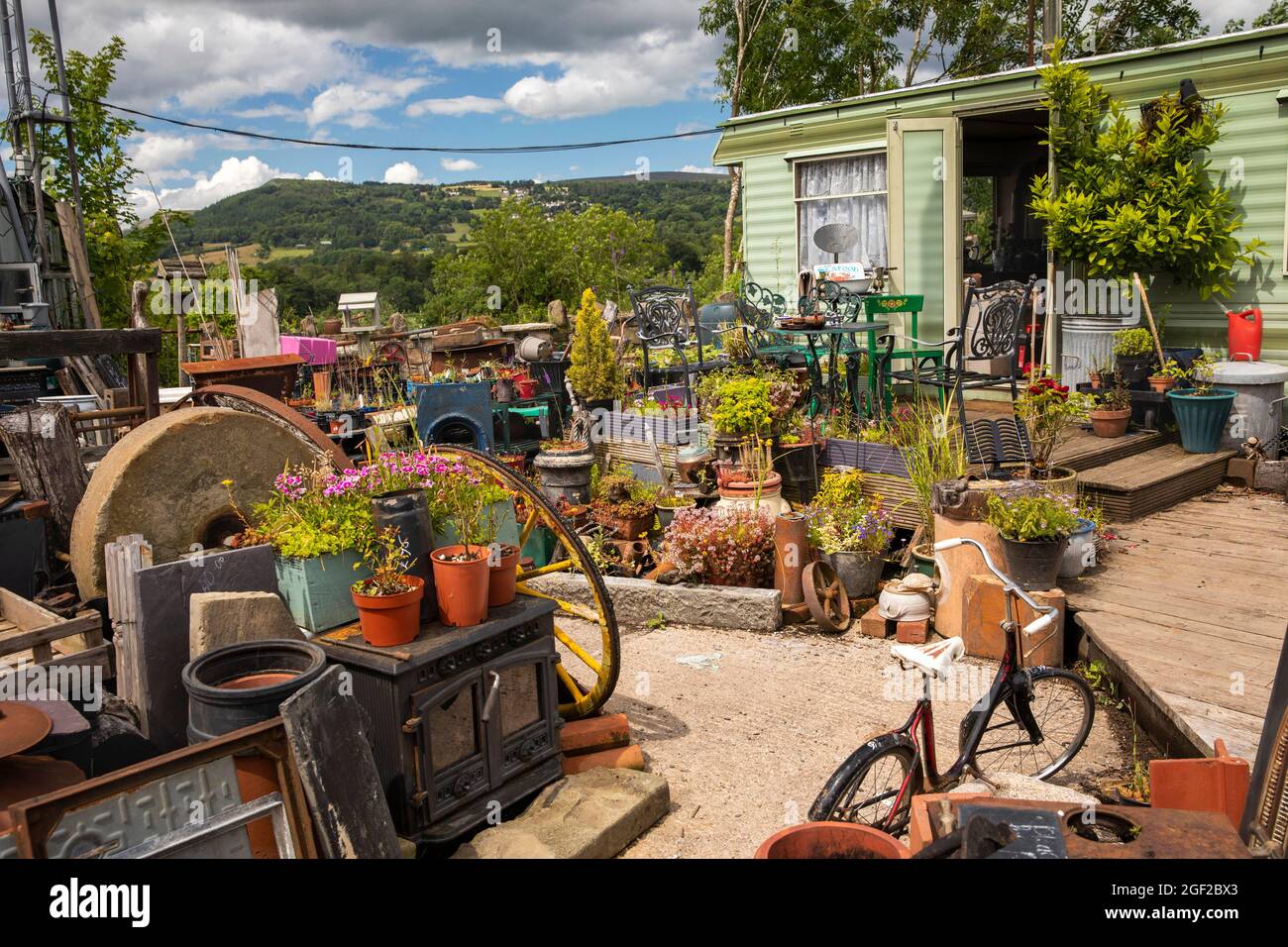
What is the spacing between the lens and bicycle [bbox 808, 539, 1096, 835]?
3682mm

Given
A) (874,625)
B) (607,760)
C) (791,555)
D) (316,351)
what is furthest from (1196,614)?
(316,351)

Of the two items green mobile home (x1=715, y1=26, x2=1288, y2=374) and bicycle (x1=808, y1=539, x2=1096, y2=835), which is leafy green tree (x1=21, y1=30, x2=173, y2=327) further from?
bicycle (x1=808, y1=539, x2=1096, y2=835)

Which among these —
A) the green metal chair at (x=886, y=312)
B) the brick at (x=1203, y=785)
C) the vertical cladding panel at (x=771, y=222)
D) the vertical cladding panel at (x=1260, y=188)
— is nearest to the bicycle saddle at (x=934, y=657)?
→ the brick at (x=1203, y=785)

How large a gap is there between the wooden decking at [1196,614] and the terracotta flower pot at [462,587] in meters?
3.05

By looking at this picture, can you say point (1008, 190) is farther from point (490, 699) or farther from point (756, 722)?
point (490, 699)

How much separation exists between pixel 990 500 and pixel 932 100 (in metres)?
5.99

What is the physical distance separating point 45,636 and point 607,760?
2.38 m

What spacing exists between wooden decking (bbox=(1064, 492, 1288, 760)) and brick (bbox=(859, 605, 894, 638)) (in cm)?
114

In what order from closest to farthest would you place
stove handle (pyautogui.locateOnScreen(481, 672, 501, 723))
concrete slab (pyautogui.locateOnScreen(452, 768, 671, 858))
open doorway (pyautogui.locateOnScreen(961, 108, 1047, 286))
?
concrete slab (pyautogui.locateOnScreen(452, 768, 671, 858)), stove handle (pyautogui.locateOnScreen(481, 672, 501, 723)), open doorway (pyautogui.locateOnScreen(961, 108, 1047, 286))

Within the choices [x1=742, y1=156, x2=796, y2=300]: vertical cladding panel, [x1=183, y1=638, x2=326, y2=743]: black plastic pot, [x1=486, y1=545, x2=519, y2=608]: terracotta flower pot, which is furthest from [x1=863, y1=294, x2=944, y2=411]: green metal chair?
[x1=183, y1=638, x2=326, y2=743]: black plastic pot

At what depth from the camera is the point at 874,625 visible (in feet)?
21.4

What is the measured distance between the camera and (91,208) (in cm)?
1633

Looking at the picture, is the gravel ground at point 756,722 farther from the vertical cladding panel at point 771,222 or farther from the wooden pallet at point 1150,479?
the vertical cladding panel at point 771,222

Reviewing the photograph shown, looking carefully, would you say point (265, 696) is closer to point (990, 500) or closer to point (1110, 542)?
point (990, 500)
